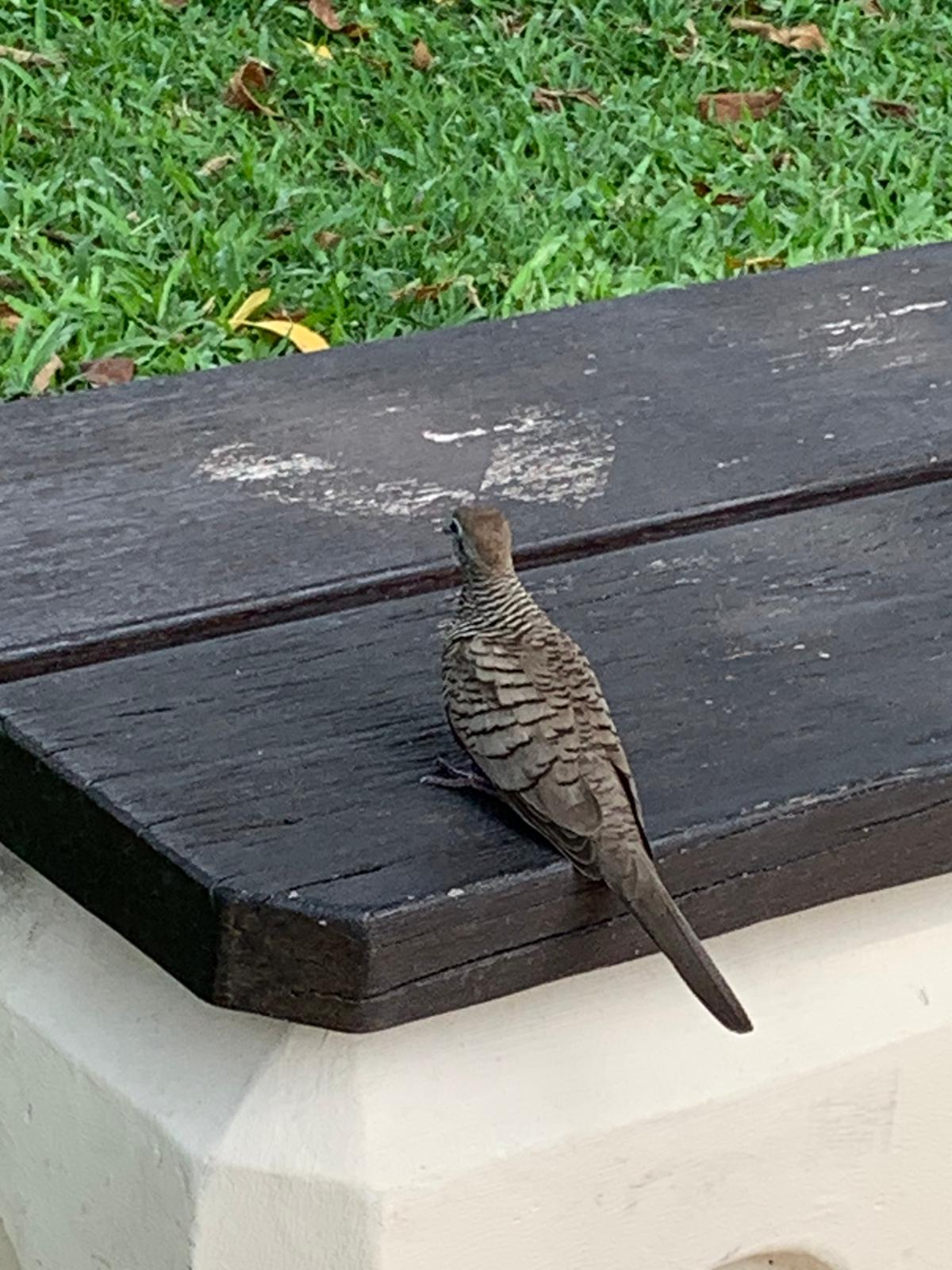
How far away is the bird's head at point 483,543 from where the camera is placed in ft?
5.97

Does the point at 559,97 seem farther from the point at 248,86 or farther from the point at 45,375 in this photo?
the point at 45,375

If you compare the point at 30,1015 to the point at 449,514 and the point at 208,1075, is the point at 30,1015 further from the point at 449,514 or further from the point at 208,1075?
Answer: the point at 449,514

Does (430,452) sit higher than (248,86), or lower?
higher

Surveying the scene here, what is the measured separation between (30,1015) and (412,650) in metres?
0.42

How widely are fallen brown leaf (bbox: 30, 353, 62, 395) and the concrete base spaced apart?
68.1 inches

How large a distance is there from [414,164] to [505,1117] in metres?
3.29

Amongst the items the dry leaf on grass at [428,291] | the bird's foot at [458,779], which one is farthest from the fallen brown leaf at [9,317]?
the bird's foot at [458,779]

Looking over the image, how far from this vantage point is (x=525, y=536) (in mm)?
2182

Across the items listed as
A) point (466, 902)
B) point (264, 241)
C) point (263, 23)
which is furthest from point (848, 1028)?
point (263, 23)

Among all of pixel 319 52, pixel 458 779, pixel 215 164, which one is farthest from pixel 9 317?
pixel 458 779

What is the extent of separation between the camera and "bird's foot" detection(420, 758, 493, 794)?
174cm

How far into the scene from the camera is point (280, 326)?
154 inches

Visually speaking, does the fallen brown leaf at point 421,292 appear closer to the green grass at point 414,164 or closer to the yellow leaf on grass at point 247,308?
the green grass at point 414,164

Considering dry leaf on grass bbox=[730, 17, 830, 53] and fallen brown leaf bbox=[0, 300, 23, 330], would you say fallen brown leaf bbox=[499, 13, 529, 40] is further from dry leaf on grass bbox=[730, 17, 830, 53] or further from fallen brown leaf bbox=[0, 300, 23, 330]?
fallen brown leaf bbox=[0, 300, 23, 330]
